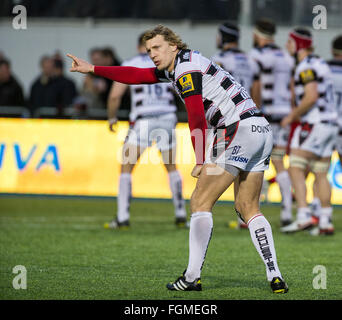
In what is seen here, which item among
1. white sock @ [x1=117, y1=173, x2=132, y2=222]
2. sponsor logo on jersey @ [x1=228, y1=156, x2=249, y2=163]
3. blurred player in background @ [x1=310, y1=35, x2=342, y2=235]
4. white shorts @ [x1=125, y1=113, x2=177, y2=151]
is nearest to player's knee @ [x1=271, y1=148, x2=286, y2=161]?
blurred player in background @ [x1=310, y1=35, x2=342, y2=235]

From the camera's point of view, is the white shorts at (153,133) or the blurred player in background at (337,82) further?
the blurred player in background at (337,82)

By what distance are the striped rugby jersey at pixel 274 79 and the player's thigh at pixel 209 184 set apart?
5504 millimetres

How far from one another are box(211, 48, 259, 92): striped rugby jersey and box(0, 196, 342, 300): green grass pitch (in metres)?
1.99

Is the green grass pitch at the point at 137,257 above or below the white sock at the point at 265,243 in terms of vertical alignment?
below

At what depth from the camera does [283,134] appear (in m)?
12.4

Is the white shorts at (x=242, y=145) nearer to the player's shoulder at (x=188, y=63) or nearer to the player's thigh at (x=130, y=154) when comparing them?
the player's shoulder at (x=188, y=63)

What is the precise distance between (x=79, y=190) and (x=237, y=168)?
8467 millimetres

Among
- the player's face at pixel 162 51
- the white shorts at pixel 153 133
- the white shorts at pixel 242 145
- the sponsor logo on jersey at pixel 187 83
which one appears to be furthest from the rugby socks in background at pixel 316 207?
the sponsor logo on jersey at pixel 187 83

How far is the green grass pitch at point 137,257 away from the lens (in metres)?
7.05

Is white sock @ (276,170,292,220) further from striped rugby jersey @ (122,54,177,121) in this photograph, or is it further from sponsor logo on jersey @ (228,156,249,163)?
sponsor logo on jersey @ (228,156,249,163)

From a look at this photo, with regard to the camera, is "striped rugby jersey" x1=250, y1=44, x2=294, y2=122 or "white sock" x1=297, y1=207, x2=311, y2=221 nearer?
"white sock" x1=297, y1=207, x2=311, y2=221

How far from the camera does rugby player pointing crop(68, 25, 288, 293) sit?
273 inches

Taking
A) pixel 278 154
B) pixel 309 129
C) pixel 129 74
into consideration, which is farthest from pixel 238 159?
pixel 278 154
